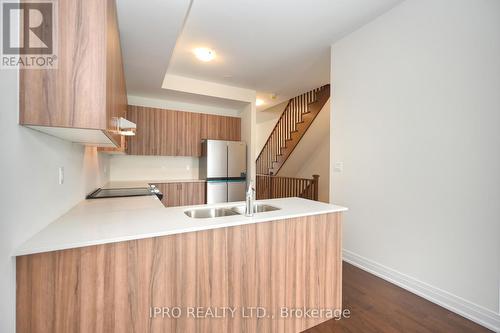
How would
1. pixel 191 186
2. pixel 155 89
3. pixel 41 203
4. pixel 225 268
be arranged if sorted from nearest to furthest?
pixel 41 203 < pixel 225 268 < pixel 155 89 < pixel 191 186

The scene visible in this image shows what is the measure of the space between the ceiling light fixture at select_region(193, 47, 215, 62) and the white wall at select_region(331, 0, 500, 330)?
191cm

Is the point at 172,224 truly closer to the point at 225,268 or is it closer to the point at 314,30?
the point at 225,268

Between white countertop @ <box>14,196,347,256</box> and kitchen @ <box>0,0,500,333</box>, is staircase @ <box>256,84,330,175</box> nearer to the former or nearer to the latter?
kitchen @ <box>0,0,500,333</box>

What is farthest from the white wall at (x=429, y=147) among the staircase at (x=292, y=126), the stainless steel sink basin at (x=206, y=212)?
the staircase at (x=292, y=126)

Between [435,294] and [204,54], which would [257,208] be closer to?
[435,294]

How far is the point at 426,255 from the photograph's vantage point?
2006mm

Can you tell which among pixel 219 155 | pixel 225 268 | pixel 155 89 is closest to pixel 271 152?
pixel 219 155

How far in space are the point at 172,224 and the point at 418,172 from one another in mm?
2268

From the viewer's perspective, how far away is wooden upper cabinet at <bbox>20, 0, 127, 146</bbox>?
97 centimetres

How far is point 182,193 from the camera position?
4.20 metres

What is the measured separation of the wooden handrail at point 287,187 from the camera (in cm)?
456

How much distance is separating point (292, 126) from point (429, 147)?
3580 millimetres

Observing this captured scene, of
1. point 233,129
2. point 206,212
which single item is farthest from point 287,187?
point 206,212

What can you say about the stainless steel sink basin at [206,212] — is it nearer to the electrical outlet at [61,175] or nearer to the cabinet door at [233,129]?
the electrical outlet at [61,175]
